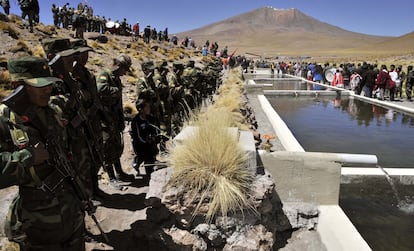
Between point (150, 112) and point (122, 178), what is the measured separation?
110 cm

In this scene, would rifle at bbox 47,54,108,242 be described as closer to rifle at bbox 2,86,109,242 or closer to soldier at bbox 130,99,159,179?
rifle at bbox 2,86,109,242

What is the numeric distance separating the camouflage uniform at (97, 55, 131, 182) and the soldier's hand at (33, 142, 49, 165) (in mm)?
2479

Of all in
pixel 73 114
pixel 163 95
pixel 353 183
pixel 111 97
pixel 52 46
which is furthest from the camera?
pixel 163 95

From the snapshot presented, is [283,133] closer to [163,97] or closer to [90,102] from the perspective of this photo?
[163,97]

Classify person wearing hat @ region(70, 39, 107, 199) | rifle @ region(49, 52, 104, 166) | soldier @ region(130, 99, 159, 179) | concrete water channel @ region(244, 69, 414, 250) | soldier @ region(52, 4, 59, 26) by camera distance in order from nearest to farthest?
rifle @ region(49, 52, 104, 166) < person wearing hat @ region(70, 39, 107, 199) < concrete water channel @ region(244, 69, 414, 250) < soldier @ region(130, 99, 159, 179) < soldier @ region(52, 4, 59, 26)

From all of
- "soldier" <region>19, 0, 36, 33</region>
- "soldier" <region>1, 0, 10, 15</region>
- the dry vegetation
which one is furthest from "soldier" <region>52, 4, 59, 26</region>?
the dry vegetation

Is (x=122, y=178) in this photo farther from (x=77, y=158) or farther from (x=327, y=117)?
(x=327, y=117)

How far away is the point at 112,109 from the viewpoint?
16.5 feet

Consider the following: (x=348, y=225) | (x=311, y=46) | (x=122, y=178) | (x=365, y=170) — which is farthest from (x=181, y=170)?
(x=311, y=46)

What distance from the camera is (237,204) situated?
320 cm

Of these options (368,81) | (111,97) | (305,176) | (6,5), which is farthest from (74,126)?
(6,5)

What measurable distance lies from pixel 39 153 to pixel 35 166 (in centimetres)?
19

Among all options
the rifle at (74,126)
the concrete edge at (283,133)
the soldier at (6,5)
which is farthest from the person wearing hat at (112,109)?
the soldier at (6,5)

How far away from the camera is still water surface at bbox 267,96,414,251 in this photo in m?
4.62
